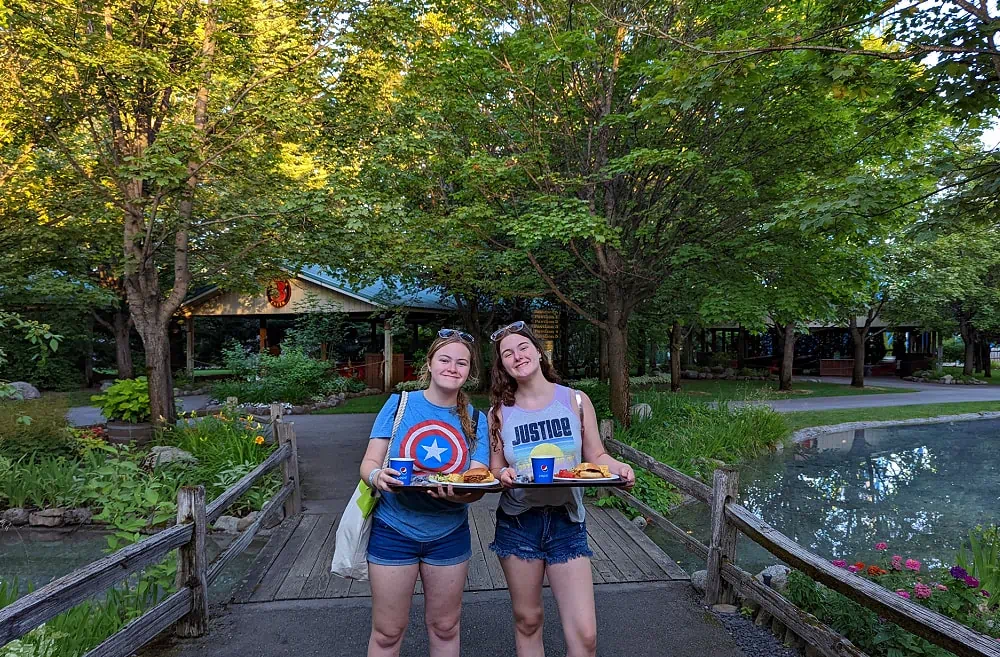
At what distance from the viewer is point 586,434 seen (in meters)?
2.79

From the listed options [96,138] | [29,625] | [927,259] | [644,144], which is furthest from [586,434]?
[927,259]

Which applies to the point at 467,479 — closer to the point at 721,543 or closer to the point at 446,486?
the point at 446,486

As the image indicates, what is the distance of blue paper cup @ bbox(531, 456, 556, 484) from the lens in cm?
240

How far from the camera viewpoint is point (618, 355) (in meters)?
10.0

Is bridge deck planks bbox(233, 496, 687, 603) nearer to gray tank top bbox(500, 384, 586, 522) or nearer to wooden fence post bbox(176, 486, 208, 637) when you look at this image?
wooden fence post bbox(176, 486, 208, 637)

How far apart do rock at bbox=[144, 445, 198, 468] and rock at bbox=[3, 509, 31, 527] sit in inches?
53.2

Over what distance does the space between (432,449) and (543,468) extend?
48 centimetres

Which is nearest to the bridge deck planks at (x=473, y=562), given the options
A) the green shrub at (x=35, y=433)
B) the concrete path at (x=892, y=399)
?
the green shrub at (x=35, y=433)

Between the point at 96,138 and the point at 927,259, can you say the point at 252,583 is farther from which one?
the point at 927,259

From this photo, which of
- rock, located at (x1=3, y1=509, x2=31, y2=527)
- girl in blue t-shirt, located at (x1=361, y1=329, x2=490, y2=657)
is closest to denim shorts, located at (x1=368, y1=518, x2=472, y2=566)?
girl in blue t-shirt, located at (x1=361, y1=329, x2=490, y2=657)

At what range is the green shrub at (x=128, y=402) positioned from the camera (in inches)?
370

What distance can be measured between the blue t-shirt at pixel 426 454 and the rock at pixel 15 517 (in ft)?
21.9

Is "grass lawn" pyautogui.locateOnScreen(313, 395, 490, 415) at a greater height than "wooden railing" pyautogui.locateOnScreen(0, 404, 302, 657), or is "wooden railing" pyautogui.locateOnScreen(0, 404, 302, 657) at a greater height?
"wooden railing" pyautogui.locateOnScreen(0, 404, 302, 657)

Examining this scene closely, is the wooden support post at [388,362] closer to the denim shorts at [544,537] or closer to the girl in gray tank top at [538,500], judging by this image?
the girl in gray tank top at [538,500]
